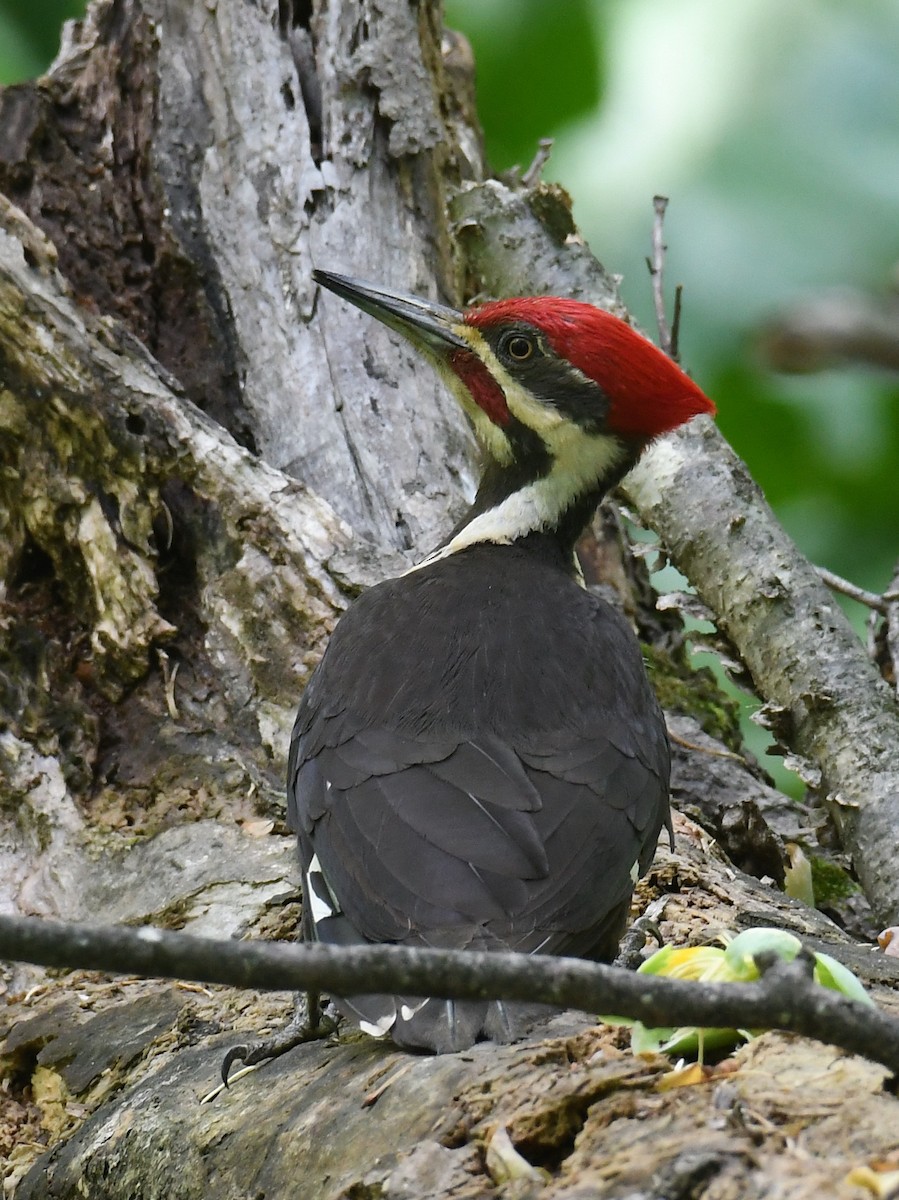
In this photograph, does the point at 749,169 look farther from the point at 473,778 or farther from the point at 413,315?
the point at 473,778

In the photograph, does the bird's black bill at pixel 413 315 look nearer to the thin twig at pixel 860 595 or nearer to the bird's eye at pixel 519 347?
the bird's eye at pixel 519 347

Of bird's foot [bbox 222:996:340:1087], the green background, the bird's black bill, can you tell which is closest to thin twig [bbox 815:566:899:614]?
the bird's black bill

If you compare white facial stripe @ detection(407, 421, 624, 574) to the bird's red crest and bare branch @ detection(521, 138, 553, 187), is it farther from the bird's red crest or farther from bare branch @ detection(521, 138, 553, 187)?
bare branch @ detection(521, 138, 553, 187)

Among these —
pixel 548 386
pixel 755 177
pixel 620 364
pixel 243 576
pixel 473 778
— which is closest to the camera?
pixel 473 778

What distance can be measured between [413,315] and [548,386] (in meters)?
0.42

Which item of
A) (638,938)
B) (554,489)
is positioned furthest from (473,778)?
(554,489)

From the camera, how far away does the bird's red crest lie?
3287 millimetres

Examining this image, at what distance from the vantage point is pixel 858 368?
0.71 m

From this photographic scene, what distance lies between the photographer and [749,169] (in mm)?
5504

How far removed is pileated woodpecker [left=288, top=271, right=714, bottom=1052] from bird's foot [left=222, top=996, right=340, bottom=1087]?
5.0 inches

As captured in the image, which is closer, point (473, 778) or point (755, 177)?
point (473, 778)

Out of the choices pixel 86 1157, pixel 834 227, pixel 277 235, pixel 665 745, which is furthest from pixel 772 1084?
pixel 834 227

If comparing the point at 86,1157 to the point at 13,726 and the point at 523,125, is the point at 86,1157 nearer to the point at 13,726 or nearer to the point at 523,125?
the point at 13,726

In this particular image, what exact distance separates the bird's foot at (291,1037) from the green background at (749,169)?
3362mm
